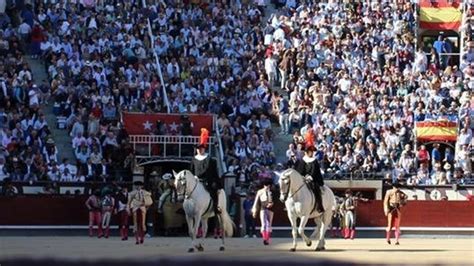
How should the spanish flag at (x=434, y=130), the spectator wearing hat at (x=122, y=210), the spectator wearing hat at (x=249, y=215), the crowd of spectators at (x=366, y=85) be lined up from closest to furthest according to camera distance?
1. the spectator wearing hat at (x=122, y=210)
2. the spectator wearing hat at (x=249, y=215)
3. the crowd of spectators at (x=366, y=85)
4. the spanish flag at (x=434, y=130)

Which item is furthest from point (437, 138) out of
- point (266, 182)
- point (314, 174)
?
point (314, 174)

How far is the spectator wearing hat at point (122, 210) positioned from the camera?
3061 cm

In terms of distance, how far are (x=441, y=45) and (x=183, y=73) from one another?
27.0ft

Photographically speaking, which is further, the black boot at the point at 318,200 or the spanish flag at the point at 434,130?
the spanish flag at the point at 434,130

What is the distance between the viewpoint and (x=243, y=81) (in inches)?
1487

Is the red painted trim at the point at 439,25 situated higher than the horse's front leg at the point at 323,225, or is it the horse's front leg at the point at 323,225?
the red painted trim at the point at 439,25

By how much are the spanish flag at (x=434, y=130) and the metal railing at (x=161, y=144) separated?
6.33 metres

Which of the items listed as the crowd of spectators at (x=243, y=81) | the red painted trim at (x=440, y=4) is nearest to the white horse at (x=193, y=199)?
the crowd of spectators at (x=243, y=81)

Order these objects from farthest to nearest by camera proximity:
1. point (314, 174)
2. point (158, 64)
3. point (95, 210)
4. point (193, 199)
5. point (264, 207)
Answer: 1. point (158, 64)
2. point (95, 210)
3. point (264, 207)
4. point (314, 174)
5. point (193, 199)

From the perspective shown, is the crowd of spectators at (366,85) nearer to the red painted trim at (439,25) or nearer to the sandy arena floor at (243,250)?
the red painted trim at (439,25)

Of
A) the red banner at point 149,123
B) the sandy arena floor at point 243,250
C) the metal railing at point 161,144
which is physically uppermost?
the red banner at point 149,123

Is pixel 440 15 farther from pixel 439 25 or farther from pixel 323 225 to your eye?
pixel 323 225

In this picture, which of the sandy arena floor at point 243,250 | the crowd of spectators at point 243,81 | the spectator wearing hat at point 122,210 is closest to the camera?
the sandy arena floor at point 243,250

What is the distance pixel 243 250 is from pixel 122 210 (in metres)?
6.34
